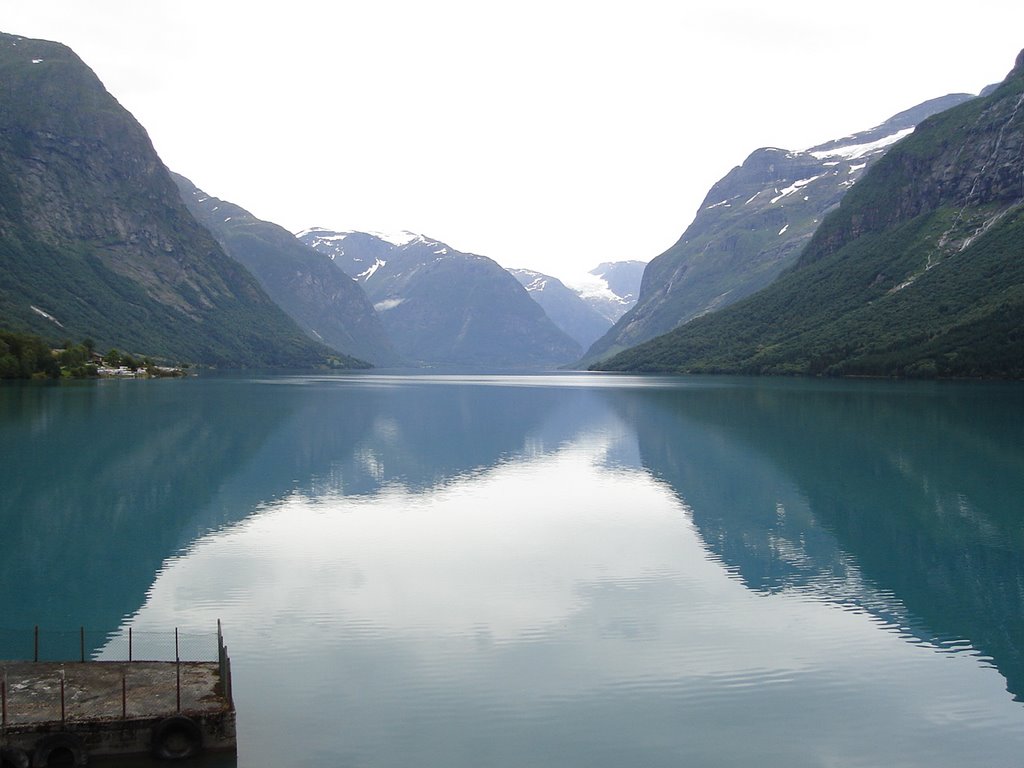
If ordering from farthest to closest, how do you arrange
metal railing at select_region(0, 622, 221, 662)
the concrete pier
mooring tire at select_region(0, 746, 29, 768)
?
metal railing at select_region(0, 622, 221, 662) < the concrete pier < mooring tire at select_region(0, 746, 29, 768)

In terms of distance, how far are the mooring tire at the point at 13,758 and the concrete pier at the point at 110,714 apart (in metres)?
0.01

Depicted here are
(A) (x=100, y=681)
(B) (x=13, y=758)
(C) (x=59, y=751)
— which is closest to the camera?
(B) (x=13, y=758)

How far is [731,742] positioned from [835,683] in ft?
14.0

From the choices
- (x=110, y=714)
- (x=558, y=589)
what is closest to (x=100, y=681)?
(x=110, y=714)

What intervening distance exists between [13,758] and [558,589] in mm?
15968

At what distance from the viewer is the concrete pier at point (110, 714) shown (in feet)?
48.4

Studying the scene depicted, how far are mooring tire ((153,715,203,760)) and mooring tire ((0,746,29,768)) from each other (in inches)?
78.6

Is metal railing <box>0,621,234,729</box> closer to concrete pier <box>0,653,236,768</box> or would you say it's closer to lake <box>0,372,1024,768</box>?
concrete pier <box>0,653,236,768</box>

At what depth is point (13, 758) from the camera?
574 inches

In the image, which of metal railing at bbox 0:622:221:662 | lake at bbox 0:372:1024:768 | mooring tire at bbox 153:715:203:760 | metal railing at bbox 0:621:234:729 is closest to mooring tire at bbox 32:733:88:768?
metal railing at bbox 0:621:234:729

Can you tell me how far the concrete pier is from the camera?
14742mm

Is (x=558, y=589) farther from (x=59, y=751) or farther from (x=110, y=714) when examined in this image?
(x=59, y=751)

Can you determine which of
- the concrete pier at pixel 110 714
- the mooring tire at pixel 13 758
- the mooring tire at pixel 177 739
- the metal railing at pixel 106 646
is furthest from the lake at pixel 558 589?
the mooring tire at pixel 13 758

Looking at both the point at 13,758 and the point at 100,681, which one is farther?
the point at 100,681
